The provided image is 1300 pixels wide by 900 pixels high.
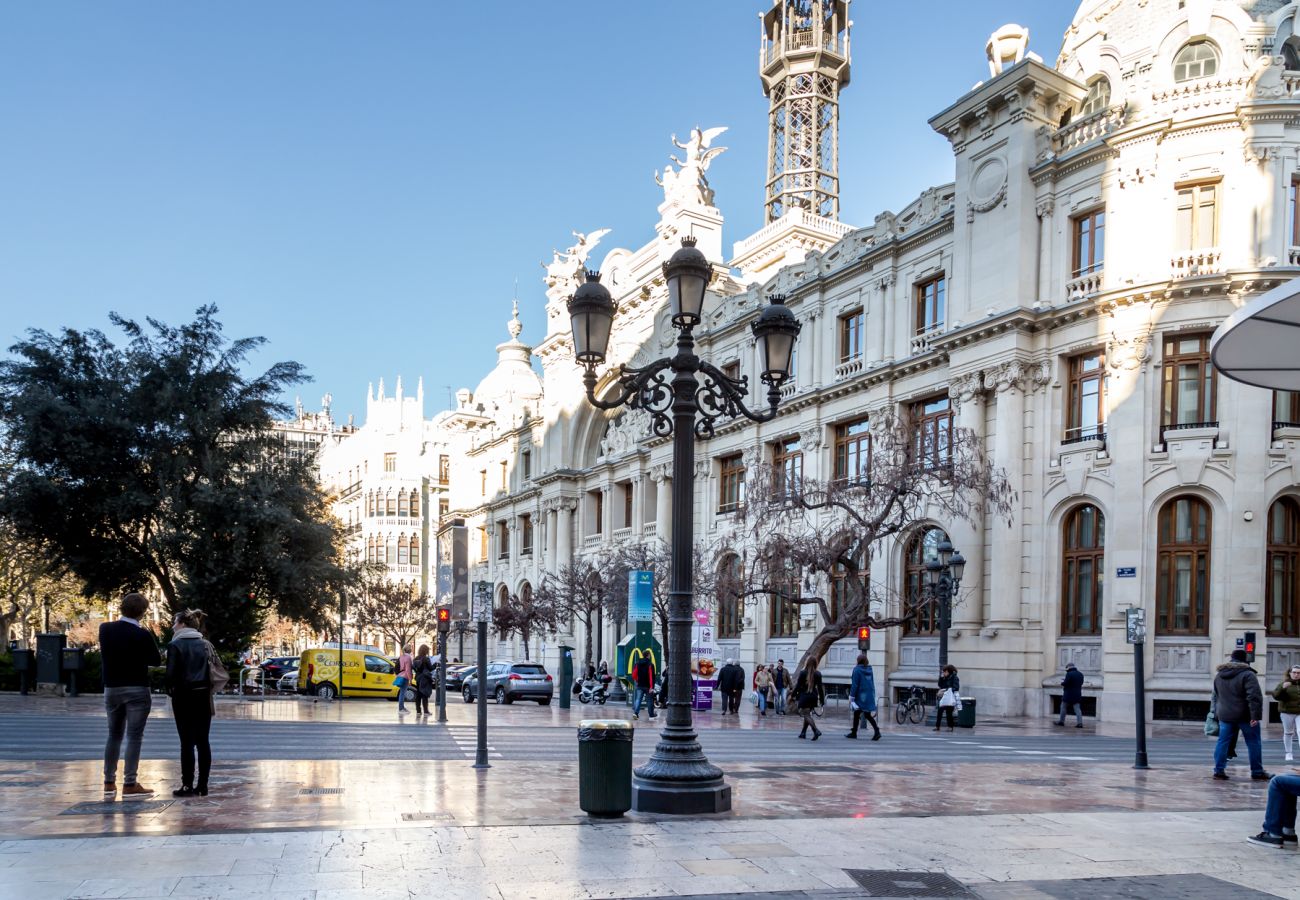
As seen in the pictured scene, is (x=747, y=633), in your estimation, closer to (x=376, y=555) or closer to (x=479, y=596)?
(x=479, y=596)

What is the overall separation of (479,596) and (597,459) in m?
43.9

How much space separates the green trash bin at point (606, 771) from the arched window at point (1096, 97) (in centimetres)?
2729

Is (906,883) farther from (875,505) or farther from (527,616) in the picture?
(527,616)

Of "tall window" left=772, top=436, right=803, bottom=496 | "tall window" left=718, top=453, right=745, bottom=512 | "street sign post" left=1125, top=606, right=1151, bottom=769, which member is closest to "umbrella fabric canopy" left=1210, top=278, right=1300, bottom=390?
"street sign post" left=1125, top=606, right=1151, bottom=769

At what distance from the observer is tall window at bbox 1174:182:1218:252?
28766 millimetres

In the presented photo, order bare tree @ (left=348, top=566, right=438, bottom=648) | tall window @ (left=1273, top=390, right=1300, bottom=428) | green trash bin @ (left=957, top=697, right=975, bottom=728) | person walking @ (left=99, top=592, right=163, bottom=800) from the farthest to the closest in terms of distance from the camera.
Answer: bare tree @ (left=348, top=566, right=438, bottom=648), tall window @ (left=1273, top=390, right=1300, bottom=428), green trash bin @ (left=957, top=697, right=975, bottom=728), person walking @ (left=99, top=592, right=163, bottom=800)

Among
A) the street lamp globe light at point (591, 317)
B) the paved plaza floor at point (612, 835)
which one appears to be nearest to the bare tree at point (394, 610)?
the paved plaza floor at point (612, 835)

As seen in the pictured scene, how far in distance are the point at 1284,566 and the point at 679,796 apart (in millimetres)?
23091

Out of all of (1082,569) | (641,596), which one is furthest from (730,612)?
(1082,569)

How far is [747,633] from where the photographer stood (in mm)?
42625

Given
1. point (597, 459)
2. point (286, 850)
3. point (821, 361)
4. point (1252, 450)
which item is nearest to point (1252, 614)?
point (1252, 450)

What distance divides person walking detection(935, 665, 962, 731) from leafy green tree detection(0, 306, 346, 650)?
16330mm

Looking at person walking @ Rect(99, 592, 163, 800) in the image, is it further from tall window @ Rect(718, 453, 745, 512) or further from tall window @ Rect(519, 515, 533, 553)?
tall window @ Rect(519, 515, 533, 553)

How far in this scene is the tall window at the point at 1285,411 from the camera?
2789 centimetres
